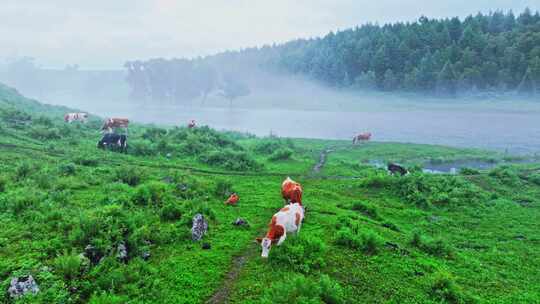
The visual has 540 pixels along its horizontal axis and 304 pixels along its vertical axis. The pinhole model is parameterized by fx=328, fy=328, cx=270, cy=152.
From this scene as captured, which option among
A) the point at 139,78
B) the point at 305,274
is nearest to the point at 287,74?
the point at 139,78

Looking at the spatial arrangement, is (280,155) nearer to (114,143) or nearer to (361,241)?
(114,143)

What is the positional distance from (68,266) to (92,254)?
2.28 feet

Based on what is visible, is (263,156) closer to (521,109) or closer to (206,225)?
(206,225)

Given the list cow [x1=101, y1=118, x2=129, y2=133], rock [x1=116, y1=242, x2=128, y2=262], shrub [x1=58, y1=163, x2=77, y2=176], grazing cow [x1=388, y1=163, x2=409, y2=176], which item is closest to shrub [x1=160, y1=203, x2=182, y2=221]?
rock [x1=116, y1=242, x2=128, y2=262]

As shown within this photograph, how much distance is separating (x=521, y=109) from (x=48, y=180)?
63.3 meters

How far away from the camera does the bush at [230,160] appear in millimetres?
18984

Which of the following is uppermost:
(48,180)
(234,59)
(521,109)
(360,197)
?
(234,59)

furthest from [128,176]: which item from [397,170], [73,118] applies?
[73,118]

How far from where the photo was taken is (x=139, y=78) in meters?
117

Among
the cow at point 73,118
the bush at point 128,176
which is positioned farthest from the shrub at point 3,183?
the cow at point 73,118

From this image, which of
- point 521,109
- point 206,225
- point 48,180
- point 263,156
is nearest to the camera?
point 206,225

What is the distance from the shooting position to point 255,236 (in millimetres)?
9289

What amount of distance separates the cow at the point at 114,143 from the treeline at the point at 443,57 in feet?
205

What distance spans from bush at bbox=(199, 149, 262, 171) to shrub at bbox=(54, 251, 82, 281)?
40.4 ft
